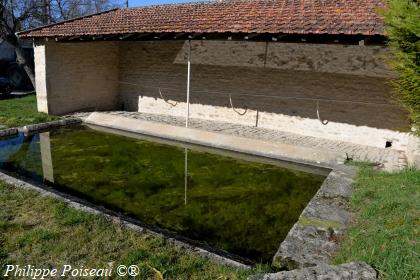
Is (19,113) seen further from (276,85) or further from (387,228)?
(387,228)

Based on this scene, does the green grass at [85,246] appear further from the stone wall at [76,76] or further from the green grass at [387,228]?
the stone wall at [76,76]

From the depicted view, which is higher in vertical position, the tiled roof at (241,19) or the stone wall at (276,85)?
the tiled roof at (241,19)

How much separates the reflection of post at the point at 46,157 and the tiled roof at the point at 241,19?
349cm

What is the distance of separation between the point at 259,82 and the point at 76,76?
20.5 ft

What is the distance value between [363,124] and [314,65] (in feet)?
6.90

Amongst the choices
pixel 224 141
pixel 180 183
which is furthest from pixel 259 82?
pixel 180 183

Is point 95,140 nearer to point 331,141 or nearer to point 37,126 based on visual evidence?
point 37,126

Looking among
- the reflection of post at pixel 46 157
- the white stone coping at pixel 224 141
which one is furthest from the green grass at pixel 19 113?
the white stone coping at pixel 224 141

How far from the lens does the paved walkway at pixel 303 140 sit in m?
8.17

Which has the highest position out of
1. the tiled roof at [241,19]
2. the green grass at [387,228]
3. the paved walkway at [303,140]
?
the tiled roof at [241,19]

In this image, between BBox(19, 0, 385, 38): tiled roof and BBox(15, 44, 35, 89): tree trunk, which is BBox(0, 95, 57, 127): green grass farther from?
BBox(15, 44, 35, 89): tree trunk

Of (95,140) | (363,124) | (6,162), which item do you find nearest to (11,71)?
(95,140)

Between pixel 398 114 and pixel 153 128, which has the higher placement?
pixel 398 114

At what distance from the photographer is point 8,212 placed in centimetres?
463
